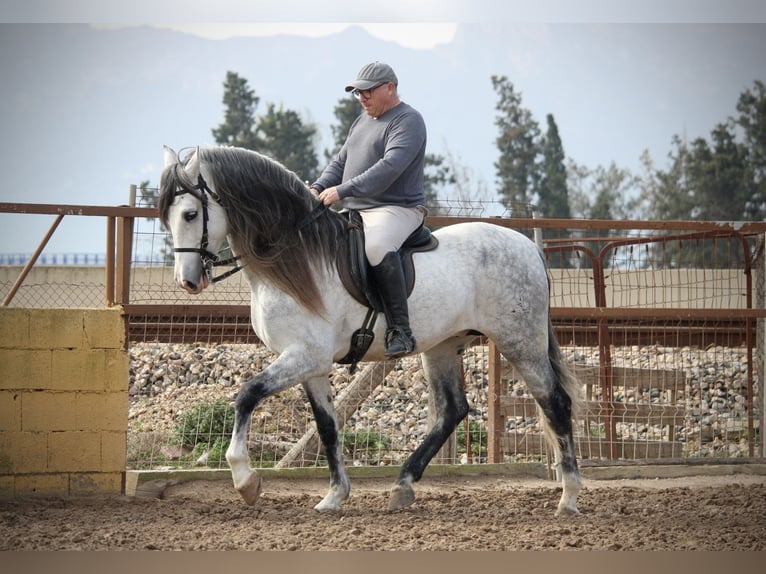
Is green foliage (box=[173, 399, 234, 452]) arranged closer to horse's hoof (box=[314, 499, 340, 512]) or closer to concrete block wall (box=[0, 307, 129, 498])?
concrete block wall (box=[0, 307, 129, 498])

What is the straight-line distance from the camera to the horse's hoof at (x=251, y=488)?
5.62m

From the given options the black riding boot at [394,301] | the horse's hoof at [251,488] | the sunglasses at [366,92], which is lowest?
the horse's hoof at [251,488]

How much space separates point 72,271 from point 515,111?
29.6 metres

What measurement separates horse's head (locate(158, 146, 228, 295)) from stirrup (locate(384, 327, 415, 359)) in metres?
1.18

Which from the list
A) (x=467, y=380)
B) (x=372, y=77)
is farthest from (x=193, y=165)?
(x=467, y=380)

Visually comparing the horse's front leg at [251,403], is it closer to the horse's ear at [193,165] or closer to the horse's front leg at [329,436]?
the horse's front leg at [329,436]

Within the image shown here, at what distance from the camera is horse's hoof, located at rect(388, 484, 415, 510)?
6.39 m

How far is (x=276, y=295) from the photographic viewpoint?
579 cm

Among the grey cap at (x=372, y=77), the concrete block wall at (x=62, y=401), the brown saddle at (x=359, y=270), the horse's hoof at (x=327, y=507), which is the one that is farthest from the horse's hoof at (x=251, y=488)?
A: the grey cap at (x=372, y=77)

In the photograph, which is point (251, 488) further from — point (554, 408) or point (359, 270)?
point (554, 408)

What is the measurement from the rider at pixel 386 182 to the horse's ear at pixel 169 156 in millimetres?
925

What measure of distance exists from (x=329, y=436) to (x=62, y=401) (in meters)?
1.92

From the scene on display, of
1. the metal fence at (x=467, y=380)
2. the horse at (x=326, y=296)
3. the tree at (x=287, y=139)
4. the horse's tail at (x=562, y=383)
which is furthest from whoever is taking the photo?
the tree at (x=287, y=139)

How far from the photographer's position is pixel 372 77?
6238 mm
